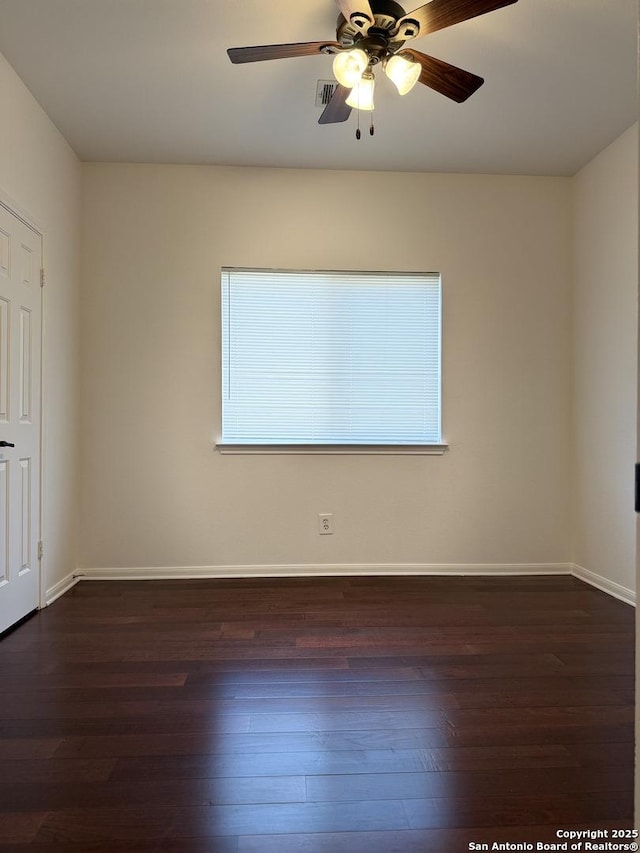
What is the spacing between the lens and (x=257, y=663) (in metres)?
2.41

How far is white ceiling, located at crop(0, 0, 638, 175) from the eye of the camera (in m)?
2.42

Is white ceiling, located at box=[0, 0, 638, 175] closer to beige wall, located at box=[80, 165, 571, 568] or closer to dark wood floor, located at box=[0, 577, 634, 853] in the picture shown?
beige wall, located at box=[80, 165, 571, 568]

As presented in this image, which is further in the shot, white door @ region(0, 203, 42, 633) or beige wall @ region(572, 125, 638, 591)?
beige wall @ region(572, 125, 638, 591)

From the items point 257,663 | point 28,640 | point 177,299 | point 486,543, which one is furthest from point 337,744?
point 177,299

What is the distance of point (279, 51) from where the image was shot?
7.07 ft

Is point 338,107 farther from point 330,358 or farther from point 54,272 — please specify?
point 54,272

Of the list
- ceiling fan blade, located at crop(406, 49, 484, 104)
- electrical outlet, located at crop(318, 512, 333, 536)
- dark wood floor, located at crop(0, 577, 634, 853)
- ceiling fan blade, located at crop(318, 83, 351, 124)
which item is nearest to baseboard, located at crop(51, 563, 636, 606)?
electrical outlet, located at crop(318, 512, 333, 536)

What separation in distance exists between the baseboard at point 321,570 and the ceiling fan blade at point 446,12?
10.2 ft

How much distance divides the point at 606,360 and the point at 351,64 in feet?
8.05

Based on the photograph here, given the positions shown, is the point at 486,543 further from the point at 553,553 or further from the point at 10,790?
the point at 10,790

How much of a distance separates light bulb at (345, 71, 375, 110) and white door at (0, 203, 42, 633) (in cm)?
180

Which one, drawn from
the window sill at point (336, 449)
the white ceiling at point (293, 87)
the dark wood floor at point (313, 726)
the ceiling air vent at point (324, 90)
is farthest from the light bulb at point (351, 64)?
the dark wood floor at point (313, 726)

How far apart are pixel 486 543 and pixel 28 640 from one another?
2.95m

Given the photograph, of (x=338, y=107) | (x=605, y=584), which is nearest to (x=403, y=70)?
(x=338, y=107)
